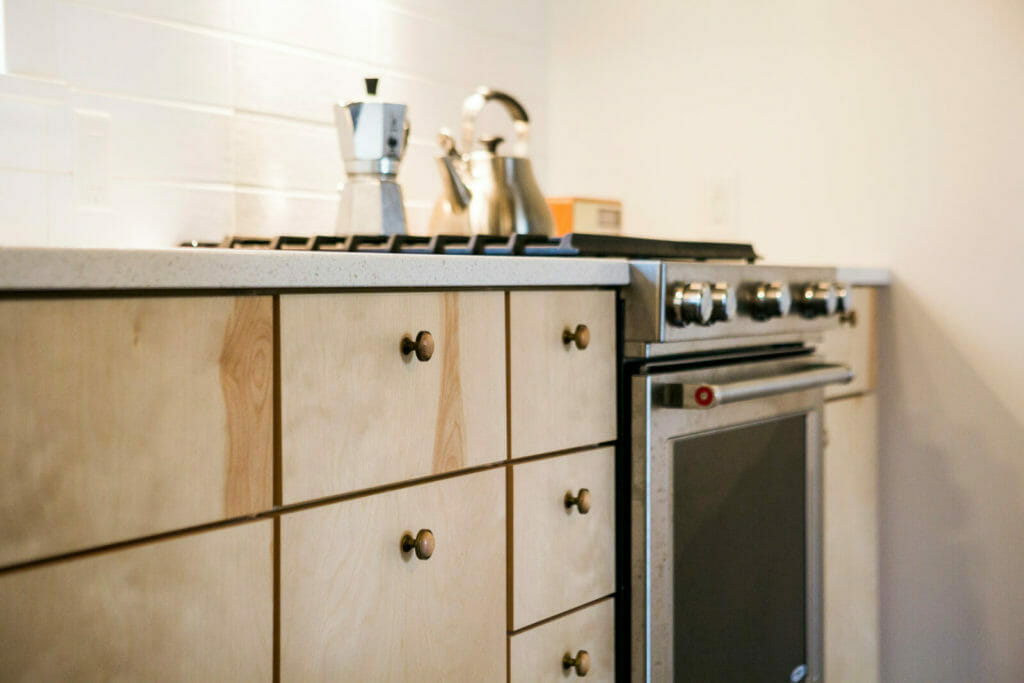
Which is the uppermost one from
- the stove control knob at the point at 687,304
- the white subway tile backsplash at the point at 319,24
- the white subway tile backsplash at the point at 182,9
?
the white subway tile backsplash at the point at 319,24

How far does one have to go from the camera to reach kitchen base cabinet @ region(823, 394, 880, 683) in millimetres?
1701

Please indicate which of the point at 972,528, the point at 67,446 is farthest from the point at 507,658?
the point at 972,528

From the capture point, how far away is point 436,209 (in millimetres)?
1670

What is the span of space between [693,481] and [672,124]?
106 cm

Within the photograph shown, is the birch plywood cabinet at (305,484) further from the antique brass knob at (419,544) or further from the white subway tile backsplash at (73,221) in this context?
the white subway tile backsplash at (73,221)

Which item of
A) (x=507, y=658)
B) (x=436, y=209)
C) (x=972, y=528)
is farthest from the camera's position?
(x=972, y=528)

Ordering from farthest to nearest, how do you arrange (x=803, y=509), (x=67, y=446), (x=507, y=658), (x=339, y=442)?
(x=803, y=509) → (x=507, y=658) → (x=339, y=442) → (x=67, y=446)

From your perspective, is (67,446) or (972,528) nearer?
(67,446)

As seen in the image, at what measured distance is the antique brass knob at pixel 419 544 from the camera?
0.96 metres

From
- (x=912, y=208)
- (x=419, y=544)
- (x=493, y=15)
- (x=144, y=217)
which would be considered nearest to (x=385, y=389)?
(x=419, y=544)

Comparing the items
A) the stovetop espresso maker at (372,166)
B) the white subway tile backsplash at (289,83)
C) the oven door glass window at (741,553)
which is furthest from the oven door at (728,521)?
the white subway tile backsplash at (289,83)

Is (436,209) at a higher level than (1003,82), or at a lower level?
lower

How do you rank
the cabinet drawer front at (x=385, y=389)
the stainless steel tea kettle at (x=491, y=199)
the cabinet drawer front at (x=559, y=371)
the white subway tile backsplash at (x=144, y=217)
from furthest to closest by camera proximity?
the stainless steel tea kettle at (x=491, y=199), the white subway tile backsplash at (x=144, y=217), the cabinet drawer front at (x=559, y=371), the cabinet drawer front at (x=385, y=389)

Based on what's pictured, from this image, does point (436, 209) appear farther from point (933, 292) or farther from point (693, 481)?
point (933, 292)
